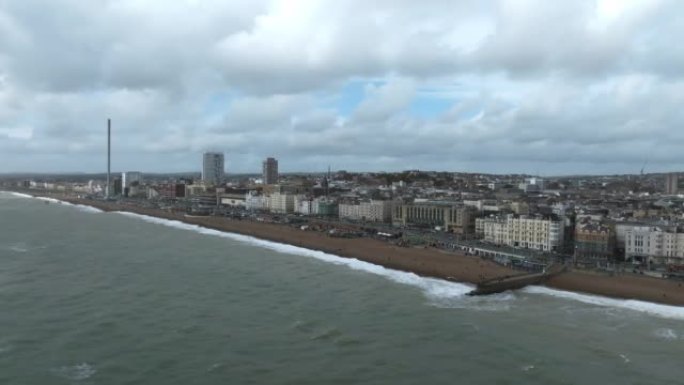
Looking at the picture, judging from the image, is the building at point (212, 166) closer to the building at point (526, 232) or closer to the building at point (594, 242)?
the building at point (526, 232)

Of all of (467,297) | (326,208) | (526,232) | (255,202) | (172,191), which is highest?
(172,191)

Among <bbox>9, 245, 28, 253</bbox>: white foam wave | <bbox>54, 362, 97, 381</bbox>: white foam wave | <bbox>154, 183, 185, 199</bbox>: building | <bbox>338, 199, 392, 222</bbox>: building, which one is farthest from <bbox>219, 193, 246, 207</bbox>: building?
<bbox>54, 362, 97, 381</bbox>: white foam wave

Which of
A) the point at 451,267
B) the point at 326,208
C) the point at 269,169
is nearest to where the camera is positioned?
the point at 451,267

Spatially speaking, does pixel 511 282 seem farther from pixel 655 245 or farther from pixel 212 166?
pixel 212 166

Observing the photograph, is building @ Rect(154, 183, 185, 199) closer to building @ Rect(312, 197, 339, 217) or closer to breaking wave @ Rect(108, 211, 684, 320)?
building @ Rect(312, 197, 339, 217)

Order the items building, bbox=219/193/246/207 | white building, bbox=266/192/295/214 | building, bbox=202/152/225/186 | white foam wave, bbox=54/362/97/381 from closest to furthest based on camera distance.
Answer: white foam wave, bbox=54/362/97/381 < white building, bbox=266/192/295/214 < building, bbox=219/193/246/207 < building, bbox=202/152/225/186

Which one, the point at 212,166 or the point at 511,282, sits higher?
the point at 212,166

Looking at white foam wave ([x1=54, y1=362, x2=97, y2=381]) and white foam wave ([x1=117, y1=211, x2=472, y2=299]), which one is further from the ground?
white foam wave ([x1=117, y1=211, x2=472, y2=299])

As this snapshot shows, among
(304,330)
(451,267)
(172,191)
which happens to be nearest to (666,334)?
(304,330)

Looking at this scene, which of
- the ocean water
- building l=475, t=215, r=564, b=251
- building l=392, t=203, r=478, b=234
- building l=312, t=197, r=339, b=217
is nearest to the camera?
the ocean water
